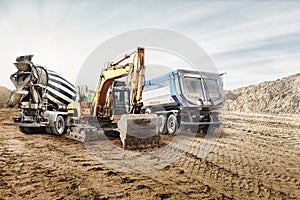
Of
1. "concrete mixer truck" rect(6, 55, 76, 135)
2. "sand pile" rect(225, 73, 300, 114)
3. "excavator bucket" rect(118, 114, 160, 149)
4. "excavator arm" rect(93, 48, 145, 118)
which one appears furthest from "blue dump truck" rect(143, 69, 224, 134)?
"sand pile" rect(225, 73, 300, 114)

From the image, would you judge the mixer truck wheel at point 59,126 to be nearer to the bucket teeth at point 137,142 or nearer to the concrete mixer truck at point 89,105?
the concrete mixer truck at point 89,105

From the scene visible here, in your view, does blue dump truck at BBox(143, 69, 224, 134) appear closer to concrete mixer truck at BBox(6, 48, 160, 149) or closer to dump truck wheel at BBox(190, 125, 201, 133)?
dump truck wheel at BBox(190, 125, 201, 133)

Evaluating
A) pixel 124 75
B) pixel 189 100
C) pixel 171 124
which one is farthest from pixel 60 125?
pixel 189 100

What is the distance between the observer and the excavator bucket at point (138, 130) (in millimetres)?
7363

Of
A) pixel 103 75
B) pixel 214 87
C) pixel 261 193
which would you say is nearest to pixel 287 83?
pixel 214 87

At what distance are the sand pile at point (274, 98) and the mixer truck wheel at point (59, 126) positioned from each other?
1158 inches

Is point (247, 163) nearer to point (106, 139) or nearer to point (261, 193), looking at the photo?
point (261, 193)

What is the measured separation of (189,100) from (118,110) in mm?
3398

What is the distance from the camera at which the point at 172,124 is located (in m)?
11.9

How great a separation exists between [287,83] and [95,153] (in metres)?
39.9

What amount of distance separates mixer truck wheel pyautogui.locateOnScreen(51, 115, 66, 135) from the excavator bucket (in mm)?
4547

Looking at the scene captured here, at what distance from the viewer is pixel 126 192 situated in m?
3.99

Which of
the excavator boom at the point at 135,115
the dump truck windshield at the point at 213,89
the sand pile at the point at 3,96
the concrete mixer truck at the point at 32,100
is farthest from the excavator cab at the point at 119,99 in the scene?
the sand pile at the point at 3,96

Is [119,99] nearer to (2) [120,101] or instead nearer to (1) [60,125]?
(2) [120,101]
